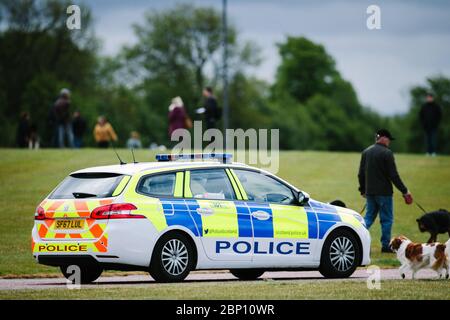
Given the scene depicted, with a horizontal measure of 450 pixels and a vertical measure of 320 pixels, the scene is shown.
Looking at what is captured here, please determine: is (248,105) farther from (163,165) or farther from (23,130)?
(163,165)

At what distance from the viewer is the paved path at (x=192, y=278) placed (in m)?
14.1

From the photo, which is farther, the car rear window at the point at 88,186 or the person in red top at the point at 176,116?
the person in red top at the point at 176,116

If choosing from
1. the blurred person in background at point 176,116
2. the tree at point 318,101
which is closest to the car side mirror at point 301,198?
the blurred person in background at point 176,116

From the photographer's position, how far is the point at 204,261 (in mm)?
14086

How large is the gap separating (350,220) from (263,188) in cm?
135

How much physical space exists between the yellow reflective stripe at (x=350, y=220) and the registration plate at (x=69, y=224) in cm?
377

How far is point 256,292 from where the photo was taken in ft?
39.5

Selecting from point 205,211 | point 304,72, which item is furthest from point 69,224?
point 304,72

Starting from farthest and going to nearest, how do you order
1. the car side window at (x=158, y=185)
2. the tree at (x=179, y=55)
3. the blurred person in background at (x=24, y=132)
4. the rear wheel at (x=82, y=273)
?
the tree at (x=179, y=55)
the blurred person in background at (x=24, y=132)
the rear wheel at (x=82, y=273)
the car side window at (x=158, y=185)

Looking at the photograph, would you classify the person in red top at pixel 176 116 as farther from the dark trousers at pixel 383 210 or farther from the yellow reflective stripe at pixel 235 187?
the yellow reflective stripe at pixel 235 187

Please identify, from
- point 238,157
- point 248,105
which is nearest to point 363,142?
point 248,105

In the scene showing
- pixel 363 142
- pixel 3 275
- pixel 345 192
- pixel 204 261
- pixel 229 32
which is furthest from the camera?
pixel 363 142
